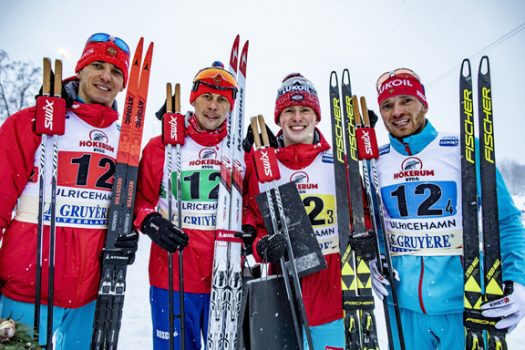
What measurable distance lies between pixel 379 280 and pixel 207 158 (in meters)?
1.63

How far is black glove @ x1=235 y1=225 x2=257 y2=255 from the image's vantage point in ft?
8.70

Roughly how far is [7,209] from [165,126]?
120 cm

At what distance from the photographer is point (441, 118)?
5125 centimetres

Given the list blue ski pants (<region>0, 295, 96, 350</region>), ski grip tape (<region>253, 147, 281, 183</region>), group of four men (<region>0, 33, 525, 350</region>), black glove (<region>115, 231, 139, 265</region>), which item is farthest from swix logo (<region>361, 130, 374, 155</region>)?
blue ski pants (<region>0, 295, 96, 350</region>)

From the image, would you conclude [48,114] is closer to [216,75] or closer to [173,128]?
[173,128]

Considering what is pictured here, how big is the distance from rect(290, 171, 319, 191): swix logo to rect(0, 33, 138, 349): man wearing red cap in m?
1.34

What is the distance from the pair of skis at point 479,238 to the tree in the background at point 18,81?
19.5 metres

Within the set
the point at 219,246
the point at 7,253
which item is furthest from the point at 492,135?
the point at 7,253

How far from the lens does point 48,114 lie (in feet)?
7.13

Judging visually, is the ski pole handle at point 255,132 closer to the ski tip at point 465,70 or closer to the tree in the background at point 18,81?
the ski tip at point 465,70

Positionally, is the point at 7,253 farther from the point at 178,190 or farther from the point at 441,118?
the point at 441,118

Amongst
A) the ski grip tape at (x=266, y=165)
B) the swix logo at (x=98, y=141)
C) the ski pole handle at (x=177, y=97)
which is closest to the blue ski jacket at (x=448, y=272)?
the ski grip tape at (x=266, y=165)

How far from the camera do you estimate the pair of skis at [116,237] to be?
2254 millimetres

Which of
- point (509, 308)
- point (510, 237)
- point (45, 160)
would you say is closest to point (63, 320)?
point (45, 160)
